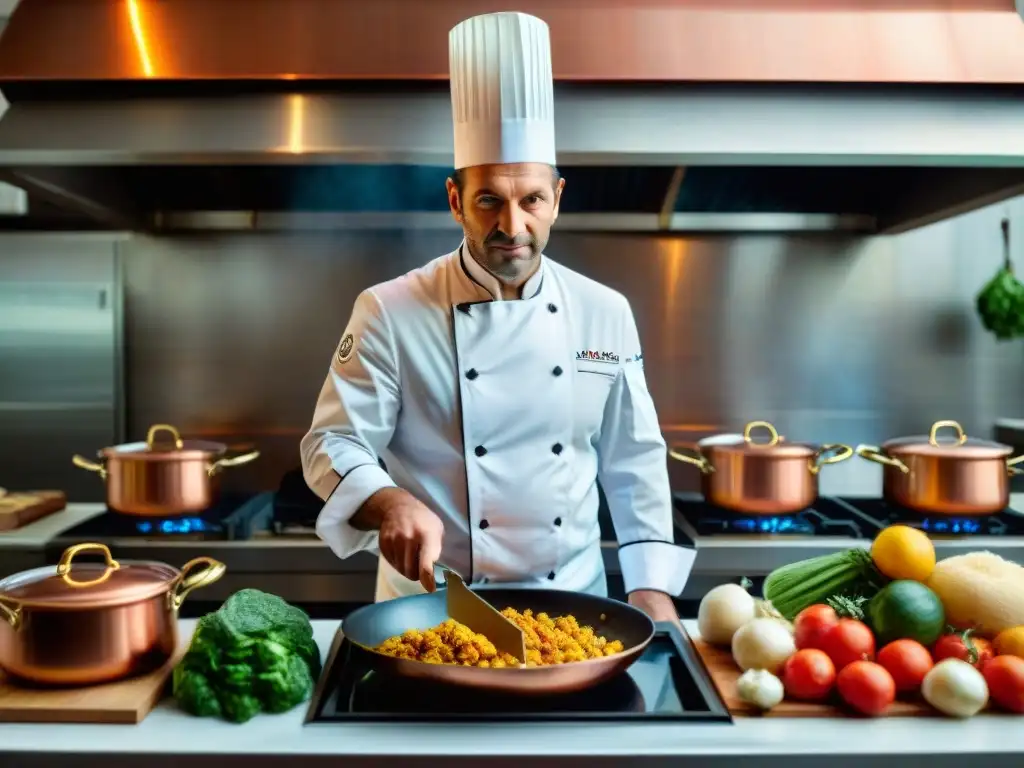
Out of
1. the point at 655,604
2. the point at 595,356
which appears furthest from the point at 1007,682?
the point at 595,356

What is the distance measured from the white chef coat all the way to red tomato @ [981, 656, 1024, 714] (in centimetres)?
62

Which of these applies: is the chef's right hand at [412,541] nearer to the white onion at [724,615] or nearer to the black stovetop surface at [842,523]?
the white onion at [724,615]

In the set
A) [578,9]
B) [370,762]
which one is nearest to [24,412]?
[578,9]

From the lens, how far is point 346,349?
5.78 feet

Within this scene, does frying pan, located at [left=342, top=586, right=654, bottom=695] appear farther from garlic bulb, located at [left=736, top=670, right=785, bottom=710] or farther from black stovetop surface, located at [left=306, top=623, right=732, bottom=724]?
garlic bulb, located at [left=736, top=670, right=785, bottom=710]

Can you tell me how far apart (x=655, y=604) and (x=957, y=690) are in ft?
1.86

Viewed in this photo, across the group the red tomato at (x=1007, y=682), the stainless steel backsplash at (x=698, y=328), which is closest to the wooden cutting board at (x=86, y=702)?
the red tomato at (x=1007, y=682)

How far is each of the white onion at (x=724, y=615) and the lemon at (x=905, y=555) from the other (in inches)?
8.2

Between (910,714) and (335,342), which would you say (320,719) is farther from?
(335,342)

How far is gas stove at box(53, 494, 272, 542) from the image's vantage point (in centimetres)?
236

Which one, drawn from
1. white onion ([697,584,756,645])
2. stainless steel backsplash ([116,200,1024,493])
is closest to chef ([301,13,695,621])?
white onion ([697,584,756,645])

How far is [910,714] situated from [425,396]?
100 centimetres

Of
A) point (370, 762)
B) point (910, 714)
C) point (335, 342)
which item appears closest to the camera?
point (370, 762)

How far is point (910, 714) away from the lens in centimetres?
115
